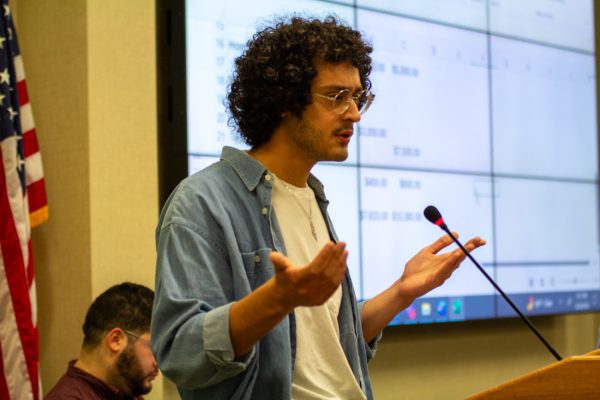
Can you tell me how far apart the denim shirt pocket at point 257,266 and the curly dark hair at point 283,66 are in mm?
331

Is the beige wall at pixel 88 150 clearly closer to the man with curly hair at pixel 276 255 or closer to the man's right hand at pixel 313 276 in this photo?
the man with curly hair at pixel 276 255

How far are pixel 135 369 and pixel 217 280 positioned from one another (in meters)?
1.29

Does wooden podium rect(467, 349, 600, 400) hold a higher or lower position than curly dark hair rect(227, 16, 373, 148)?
lower

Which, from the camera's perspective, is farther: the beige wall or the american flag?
the beige wall

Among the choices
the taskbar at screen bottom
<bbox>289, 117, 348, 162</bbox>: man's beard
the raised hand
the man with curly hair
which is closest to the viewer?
the man with curly hair

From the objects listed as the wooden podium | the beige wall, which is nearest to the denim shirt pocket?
the wooden podium

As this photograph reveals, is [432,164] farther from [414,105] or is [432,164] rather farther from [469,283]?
[469,283]

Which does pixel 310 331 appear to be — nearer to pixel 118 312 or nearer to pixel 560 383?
pixel 560 383

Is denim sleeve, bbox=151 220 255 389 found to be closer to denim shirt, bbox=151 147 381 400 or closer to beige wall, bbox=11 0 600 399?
denim shirt, bbox=151 147 381 400

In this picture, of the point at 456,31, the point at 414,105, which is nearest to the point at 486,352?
the point at 414,105

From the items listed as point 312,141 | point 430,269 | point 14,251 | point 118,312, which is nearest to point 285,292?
point 312,141

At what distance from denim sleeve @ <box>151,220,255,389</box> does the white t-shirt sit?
19cm

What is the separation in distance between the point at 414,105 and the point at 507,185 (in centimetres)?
68

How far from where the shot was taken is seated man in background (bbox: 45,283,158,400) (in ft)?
8.77
